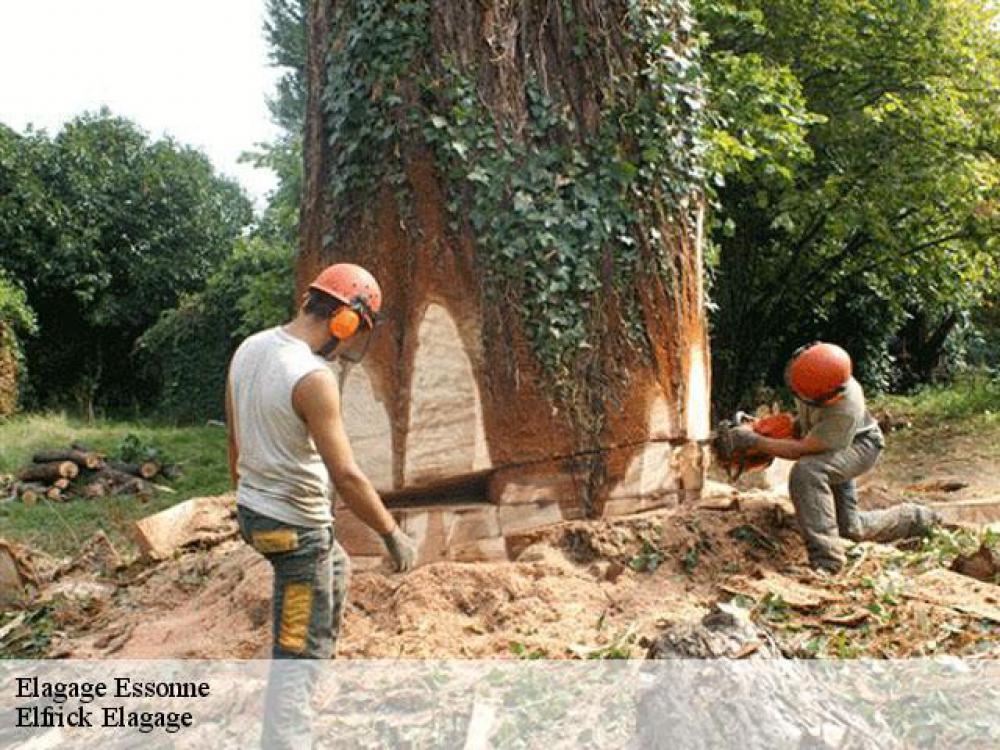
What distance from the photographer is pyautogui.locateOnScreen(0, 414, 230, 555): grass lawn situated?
908cm

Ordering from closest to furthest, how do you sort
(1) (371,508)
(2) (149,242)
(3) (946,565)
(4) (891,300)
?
(1) (371,508) < (3) (946,565) < (4) (891,300) < (2) (149,242)

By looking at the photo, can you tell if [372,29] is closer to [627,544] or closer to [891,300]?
[627,544]

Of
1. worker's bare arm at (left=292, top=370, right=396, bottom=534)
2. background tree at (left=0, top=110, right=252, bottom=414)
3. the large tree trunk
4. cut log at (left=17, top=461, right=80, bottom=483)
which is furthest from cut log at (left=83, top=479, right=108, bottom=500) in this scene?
worker's bare arm at (left=292, top=370, right=396, bottom=534)

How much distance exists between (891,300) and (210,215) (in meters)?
15.0

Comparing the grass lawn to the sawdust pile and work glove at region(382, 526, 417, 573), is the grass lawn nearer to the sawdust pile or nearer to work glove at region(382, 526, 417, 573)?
the sawdust pile

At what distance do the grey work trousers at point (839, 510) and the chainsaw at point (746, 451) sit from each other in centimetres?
29

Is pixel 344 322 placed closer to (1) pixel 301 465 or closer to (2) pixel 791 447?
(1) pixel 301 465

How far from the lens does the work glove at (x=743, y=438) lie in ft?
17.0

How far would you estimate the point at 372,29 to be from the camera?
4680 millimetres

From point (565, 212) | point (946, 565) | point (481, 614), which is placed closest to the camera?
point (481, 614)

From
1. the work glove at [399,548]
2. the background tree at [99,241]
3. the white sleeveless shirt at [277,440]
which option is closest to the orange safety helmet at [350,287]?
the white sleeveless shirt at [277,440]

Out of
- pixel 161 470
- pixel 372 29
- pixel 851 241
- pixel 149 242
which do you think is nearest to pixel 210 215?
pixel 149 242

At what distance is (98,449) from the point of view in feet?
42.6

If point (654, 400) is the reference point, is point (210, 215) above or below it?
above
